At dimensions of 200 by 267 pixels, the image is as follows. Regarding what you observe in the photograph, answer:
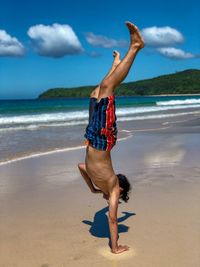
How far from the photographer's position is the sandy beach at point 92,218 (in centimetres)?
409

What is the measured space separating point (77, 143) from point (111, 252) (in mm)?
9076

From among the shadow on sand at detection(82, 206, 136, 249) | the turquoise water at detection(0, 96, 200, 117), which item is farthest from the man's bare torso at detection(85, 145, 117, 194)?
the turquoise water at detection(0, 96, 200, 117)

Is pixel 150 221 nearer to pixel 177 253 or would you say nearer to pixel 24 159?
pixel 177 253

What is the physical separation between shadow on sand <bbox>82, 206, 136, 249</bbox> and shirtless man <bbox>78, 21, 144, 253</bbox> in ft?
1.90

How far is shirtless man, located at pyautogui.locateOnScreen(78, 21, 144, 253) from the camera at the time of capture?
4.07m

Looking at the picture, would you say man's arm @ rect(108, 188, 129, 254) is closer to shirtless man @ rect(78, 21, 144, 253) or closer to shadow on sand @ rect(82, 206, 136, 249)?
shirtless man @ rect(78, 21, 144, 253)

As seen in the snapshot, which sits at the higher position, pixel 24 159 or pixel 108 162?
pixel 108 162

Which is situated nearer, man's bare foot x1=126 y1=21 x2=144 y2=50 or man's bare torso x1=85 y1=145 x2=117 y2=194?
man's bare foot x1=126 y1=21 x2=144 y2=50

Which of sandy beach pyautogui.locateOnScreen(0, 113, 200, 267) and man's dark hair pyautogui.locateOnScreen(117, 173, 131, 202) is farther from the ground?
man's dark hair pyautogui.locateOnScreen(117, 173, 131, 202)

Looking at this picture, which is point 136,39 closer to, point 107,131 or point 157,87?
point 107,131

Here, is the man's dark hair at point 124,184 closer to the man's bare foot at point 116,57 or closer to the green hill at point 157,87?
the man's bare foot at point 116,57

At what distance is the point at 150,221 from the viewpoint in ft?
16.5

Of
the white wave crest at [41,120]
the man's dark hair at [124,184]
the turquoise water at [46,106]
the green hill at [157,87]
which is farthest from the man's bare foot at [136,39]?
the green hill at [157,87]

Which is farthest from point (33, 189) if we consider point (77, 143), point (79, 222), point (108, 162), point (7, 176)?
point (77, 143)
